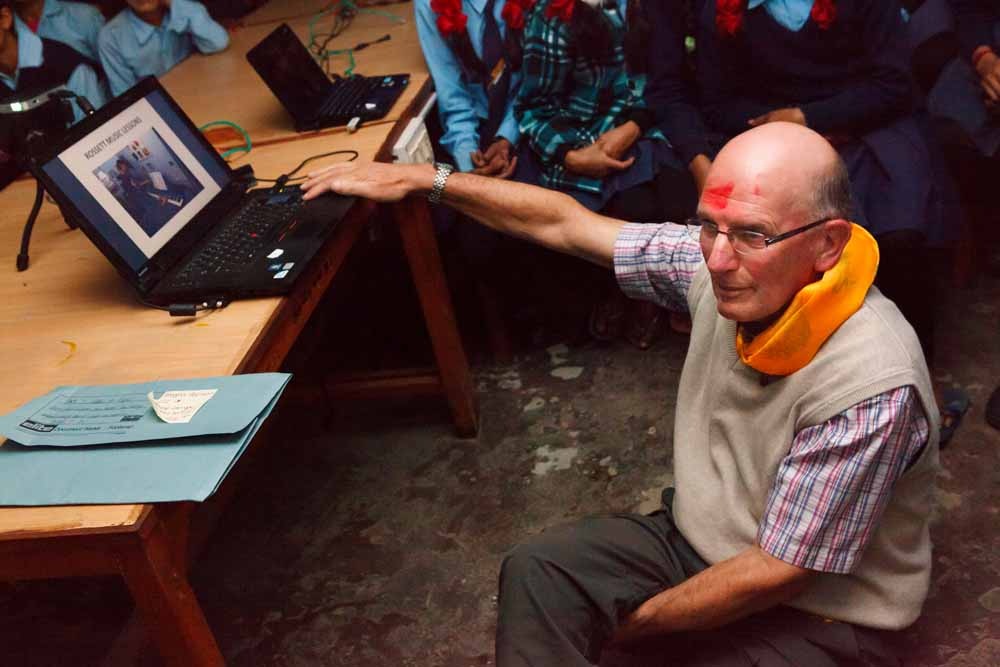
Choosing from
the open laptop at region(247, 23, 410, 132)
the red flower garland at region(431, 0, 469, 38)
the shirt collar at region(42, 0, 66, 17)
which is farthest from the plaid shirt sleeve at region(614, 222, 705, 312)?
the shirt collar at region(42, 0, 66, 17)

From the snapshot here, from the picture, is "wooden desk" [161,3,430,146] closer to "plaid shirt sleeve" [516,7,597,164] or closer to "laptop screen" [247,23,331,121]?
Result: "laptop screen" [247,23,331,121]

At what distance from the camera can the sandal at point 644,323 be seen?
2504 millimetres

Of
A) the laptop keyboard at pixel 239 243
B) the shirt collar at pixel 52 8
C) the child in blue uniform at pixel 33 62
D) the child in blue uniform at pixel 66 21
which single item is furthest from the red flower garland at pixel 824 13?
the shirt collar at pixel 52 8

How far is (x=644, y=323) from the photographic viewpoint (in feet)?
8.25

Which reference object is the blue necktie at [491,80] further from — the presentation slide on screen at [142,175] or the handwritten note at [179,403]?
the handwritten note at [179,403]

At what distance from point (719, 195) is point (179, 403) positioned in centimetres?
75

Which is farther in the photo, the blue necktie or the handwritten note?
the blue necktie

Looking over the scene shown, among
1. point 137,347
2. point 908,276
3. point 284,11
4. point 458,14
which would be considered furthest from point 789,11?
point 284,11

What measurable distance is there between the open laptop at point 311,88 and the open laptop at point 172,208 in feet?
1.17

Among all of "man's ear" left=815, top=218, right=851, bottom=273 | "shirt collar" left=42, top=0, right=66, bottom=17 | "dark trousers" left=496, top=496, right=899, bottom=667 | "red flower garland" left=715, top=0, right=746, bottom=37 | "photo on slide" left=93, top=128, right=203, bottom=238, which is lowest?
"dark trousers" left=496, top=496, right=899, bottom=667

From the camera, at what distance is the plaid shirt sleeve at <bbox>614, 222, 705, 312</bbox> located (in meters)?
1.39

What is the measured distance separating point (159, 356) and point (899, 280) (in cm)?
162

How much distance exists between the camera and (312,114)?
7.02 feet

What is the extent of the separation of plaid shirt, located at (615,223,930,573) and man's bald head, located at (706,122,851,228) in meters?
0.24
